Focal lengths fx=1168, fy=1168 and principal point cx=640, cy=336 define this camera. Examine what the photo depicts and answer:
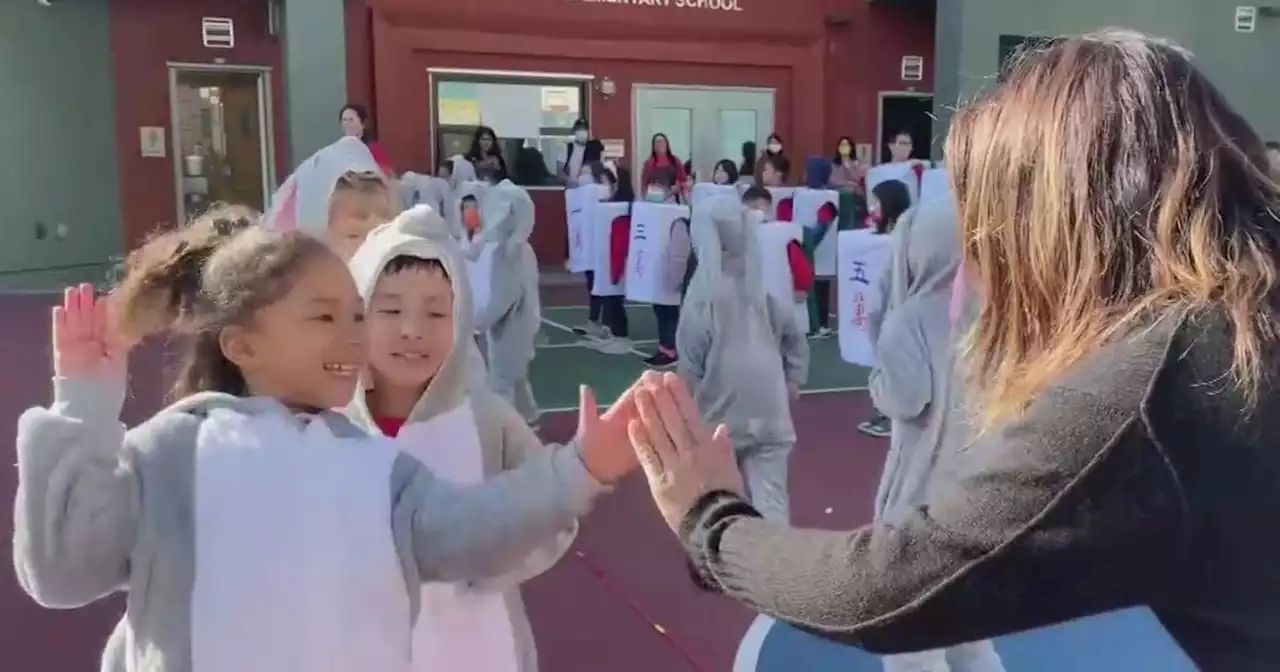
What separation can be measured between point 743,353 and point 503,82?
11.8 meters

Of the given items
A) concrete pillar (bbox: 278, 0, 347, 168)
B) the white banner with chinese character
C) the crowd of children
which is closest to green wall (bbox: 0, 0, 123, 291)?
concrete pillar (bbox: 278, 0, 347, 168)

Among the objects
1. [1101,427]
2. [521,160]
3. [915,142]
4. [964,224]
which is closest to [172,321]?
[964,224]

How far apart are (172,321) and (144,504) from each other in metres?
0.31

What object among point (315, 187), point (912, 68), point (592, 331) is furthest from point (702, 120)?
point (315, 187)

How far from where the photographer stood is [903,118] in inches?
699

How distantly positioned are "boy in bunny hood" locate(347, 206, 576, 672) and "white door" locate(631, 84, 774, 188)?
14183 millimetres

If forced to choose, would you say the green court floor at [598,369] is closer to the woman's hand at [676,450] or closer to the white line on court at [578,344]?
the white line on court at [578,344]

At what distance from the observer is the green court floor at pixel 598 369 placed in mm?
7980

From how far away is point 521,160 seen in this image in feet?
51.8

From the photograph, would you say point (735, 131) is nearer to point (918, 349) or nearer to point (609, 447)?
point (918, 349)

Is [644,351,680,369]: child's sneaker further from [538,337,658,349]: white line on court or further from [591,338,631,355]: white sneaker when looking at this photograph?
[538,337,658,349]: white line on court

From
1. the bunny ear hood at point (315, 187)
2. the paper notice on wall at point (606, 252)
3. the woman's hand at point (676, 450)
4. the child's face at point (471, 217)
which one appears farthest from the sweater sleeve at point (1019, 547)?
the paper notice on wall at point (606, 252)

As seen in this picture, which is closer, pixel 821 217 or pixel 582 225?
pixel 821 217

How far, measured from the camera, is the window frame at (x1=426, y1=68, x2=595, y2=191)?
15312 mm
